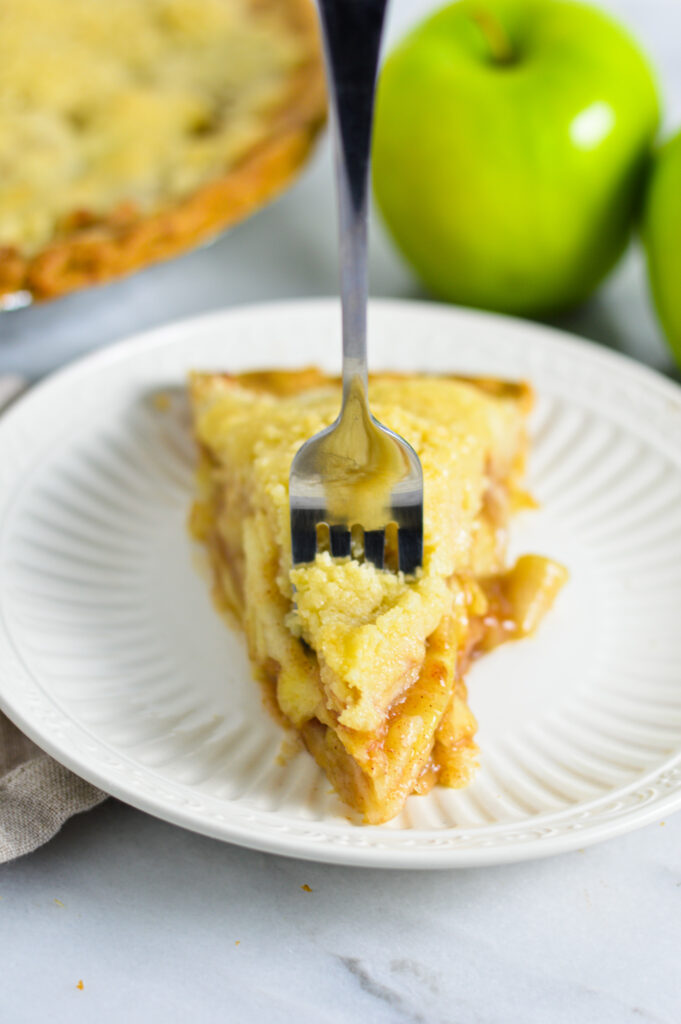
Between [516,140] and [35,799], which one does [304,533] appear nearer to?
[35,799]

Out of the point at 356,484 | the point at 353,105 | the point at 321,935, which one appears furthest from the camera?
the point at 356,484

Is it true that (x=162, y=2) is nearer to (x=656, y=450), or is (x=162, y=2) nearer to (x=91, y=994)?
(x=656, y=450)

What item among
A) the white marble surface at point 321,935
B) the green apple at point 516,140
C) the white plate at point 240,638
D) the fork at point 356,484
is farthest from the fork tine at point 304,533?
the green apple at point 516,140

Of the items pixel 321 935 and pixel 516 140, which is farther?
pixel 516 140

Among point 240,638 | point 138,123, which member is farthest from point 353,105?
point 138,123

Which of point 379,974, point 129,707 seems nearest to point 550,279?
point 129,707

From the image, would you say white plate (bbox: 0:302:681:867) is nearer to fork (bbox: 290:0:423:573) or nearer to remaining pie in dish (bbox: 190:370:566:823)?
remaining pie in dish (bbox: 190:370:566:823)

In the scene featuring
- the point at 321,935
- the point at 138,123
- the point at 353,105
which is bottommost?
the point at 321,935

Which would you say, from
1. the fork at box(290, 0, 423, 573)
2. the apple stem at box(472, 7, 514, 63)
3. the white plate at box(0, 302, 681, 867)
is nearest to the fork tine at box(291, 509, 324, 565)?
the fork at box(290, 0, 423, 573)

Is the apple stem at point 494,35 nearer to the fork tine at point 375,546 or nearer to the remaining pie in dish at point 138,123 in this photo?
the remaining pie in dish at point 138,123
